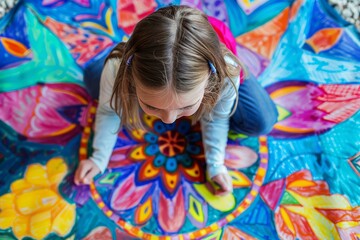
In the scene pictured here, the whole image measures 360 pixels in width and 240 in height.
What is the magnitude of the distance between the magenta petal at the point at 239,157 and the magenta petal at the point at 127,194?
0.20 metres

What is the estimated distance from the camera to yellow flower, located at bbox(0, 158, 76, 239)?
0.84 meters

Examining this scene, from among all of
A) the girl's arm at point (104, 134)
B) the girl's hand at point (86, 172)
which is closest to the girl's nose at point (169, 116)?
the girl's arm at point (104, 134)

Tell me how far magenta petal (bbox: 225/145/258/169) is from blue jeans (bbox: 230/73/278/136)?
0.16 ft

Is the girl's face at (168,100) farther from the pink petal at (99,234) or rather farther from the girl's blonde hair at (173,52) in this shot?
the pink petal at (99,234)

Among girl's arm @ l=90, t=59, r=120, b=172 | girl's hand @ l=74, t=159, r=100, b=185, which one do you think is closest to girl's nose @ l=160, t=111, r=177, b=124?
girl's arm @ l=90, t=59, r=120, b=172

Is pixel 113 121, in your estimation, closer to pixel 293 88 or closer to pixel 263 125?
pixel 263 125

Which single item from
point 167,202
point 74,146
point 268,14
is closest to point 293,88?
point 268,14

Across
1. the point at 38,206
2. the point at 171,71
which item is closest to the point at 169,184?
the point at 38,206

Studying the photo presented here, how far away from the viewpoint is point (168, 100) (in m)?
0.60

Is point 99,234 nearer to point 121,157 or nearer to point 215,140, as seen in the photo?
point 121,157

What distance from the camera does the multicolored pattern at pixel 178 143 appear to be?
86 cm

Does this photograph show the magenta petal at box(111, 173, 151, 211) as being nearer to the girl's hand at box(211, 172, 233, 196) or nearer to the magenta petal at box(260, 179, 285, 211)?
the girl's hand at box(211, 172, 233, 196)

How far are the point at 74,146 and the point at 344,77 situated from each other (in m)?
0.70

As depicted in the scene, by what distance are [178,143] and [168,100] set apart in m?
0.36
